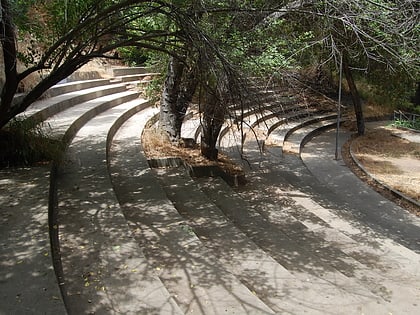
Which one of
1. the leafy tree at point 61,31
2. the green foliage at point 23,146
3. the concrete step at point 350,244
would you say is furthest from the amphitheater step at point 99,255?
the concrete step at point 350,244

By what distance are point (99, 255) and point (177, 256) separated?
765mm

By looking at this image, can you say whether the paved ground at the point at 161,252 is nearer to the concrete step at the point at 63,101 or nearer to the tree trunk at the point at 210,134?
the concrete step at the point at 63,101

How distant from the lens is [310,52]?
28.0 ft

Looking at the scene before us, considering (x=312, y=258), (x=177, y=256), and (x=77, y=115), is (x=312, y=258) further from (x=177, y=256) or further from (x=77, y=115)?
(x=77, y=115)

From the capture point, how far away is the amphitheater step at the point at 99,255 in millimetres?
2963

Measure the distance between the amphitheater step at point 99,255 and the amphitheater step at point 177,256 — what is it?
10.6 inches

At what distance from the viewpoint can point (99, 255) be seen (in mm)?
3629

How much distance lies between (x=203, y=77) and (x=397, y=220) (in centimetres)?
511

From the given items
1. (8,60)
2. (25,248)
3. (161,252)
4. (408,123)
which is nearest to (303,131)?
(408,123)

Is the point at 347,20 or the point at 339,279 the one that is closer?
the point at 339,279

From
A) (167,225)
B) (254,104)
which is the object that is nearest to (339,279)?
(167,225)

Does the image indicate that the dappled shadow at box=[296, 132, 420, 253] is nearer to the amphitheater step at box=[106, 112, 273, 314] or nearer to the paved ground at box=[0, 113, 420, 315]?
the paved ground at box=[0, 113, 420, 315]

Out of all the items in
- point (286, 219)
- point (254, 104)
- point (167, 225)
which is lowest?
point (286, 219)

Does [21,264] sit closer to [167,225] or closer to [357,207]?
[167,225]
